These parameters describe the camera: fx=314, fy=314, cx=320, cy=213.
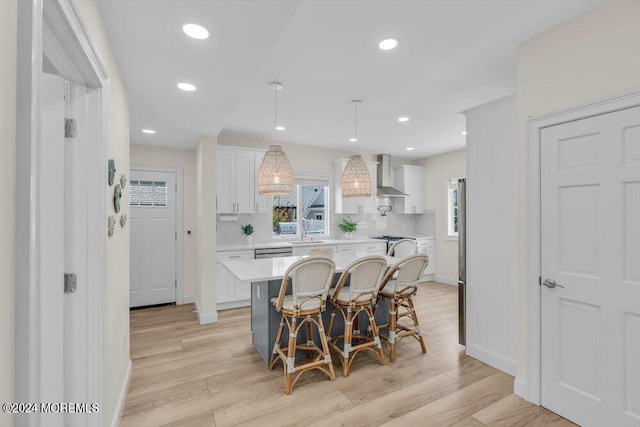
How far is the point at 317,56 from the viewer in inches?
101

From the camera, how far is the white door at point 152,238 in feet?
15.3

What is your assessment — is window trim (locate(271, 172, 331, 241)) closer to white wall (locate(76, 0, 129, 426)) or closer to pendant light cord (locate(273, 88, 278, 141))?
pendant light cord (locate(273, 88, 278, 141))

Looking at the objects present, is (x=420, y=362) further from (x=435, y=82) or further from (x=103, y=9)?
(x=103, y=9)

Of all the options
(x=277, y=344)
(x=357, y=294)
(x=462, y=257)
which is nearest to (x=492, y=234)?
(x=462, y=257)

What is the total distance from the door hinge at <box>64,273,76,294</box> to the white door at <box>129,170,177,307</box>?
3422 mm

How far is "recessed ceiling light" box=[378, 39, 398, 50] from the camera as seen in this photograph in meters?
2.32

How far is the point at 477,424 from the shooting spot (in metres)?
2.11

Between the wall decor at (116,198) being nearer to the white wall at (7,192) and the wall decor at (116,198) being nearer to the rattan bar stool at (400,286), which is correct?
the white wall at (7,192)

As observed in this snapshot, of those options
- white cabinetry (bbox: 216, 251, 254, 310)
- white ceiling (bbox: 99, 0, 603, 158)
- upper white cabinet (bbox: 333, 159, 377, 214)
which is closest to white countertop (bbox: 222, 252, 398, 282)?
white cabinetry (bbox: 216, 251, 254, 310)

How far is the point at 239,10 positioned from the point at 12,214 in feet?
4.71

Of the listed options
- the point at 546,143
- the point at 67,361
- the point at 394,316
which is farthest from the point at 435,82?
the point at 67,361

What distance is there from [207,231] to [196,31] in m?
2.70

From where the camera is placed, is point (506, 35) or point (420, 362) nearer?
point (506, 35)

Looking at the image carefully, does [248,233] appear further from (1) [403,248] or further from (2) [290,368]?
(2) [290,368]
